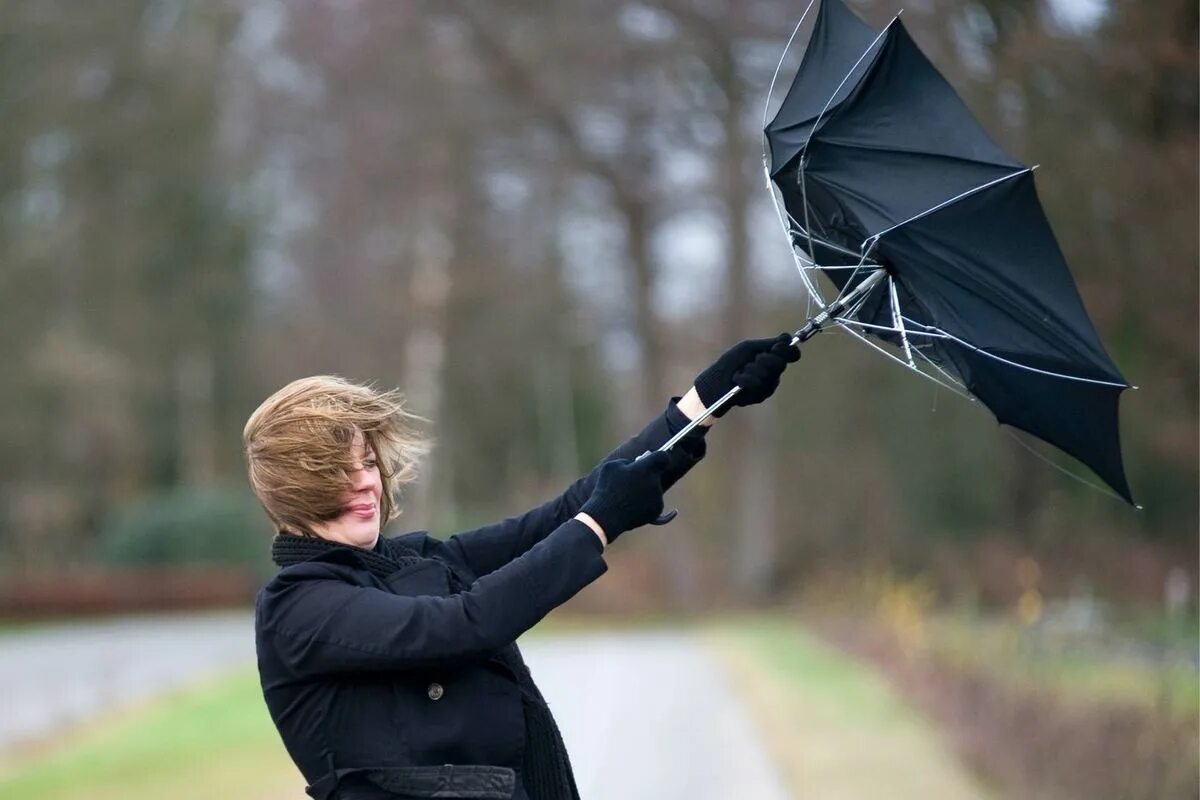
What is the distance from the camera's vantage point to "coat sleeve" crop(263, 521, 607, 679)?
333cm

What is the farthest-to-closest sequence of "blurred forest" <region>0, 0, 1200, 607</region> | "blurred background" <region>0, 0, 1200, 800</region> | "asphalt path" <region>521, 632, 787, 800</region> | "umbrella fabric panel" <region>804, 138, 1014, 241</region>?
"blurred forest" <region>0, 0, 1200, 607</region>
"blurred background" <region>0, 0, 1200, 800</region>
"asphalt path" <region>521, 632, 787, 800</region>
"umbrella fabric panel" <region>804, 138, 1014, 241</region>

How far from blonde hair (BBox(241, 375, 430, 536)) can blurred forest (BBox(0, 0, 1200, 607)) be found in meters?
19.3

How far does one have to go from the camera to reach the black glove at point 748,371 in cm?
400

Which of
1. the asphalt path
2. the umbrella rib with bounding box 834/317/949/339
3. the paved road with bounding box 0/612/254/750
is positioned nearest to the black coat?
the umbrella rib with bounding box 834/317/949/339

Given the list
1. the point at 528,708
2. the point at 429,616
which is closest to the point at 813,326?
the point at 528,708

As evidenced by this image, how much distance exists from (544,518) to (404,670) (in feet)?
2.55

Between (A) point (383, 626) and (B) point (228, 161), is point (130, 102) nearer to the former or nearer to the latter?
(B) point (228, 161)

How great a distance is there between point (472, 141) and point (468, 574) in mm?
32052

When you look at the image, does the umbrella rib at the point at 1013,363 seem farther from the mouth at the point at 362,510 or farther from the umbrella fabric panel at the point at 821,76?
the mouth at the point at 362,510

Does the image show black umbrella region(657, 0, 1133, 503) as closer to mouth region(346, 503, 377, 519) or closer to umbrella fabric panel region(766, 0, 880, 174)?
umbrella fabric panel region(766, 0, 880, 174)

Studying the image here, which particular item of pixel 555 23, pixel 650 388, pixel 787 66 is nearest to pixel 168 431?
pixel 650 388

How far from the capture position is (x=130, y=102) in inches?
1706

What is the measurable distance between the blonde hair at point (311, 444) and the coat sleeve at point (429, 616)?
0.59 feet

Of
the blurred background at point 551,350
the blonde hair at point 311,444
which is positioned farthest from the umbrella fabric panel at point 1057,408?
the blurred background at point 551,350
